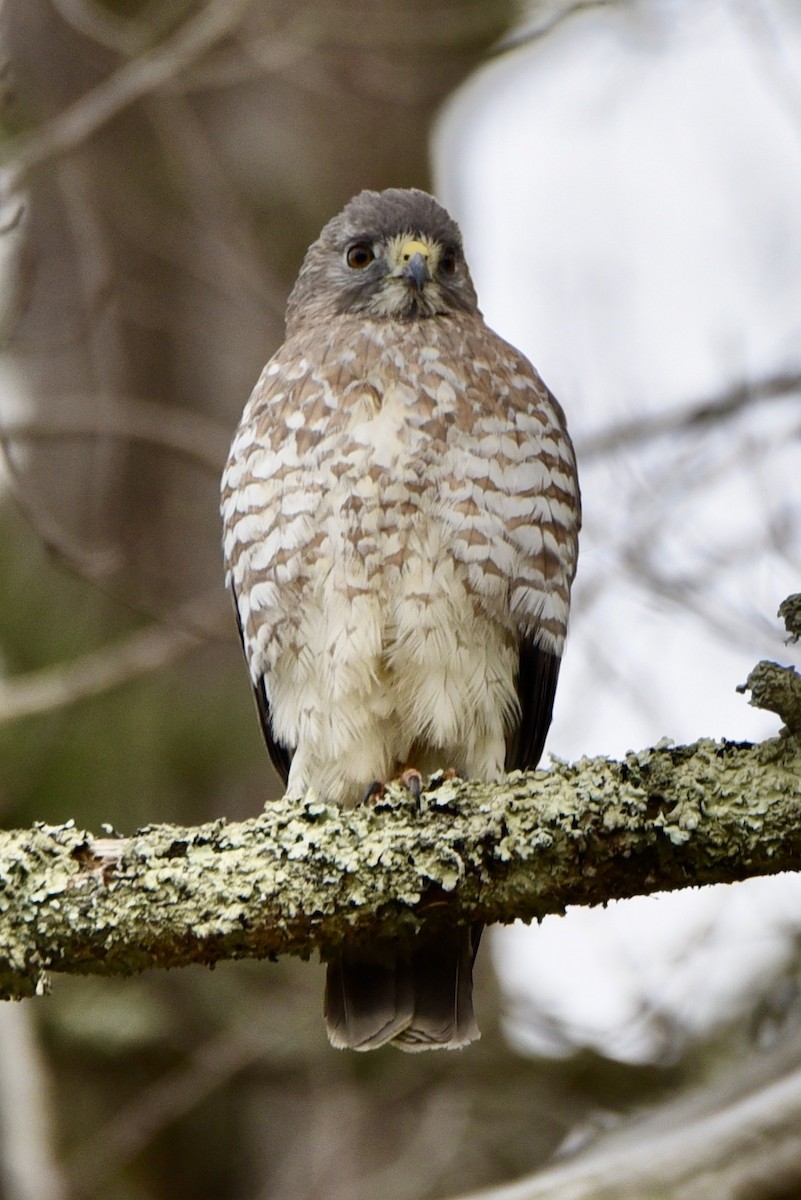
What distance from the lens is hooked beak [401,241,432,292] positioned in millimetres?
4324

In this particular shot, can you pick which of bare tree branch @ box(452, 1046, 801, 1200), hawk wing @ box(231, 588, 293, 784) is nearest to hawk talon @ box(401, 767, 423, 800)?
hawk wing @ box(231, 588, 293, 784)

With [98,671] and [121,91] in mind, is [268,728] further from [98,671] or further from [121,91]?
[121,91]

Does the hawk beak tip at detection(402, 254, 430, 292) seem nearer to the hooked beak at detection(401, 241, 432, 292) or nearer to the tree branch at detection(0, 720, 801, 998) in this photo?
the hooked beak at detection(401, 241, 432, 292)

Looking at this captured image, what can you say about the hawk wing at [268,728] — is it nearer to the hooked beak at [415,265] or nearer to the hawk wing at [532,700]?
the hawk wing at [532,700]

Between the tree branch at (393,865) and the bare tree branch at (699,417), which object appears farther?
the bare tree branch at (699,417)

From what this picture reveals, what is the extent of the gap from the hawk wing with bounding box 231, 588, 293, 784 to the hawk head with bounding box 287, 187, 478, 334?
97 centimetres


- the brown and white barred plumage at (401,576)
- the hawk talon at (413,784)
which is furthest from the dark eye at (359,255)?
the hawk talon at (413,784)

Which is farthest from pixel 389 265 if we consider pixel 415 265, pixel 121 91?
pixel 121 91

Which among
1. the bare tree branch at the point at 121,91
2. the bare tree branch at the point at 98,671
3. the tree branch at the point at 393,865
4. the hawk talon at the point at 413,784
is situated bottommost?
the tree branch at the point at 393,865

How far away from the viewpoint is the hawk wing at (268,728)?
4086 mm

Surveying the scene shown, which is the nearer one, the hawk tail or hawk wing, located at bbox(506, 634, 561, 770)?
the hawk tail

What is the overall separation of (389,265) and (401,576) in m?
1.21

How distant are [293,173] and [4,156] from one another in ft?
6.70

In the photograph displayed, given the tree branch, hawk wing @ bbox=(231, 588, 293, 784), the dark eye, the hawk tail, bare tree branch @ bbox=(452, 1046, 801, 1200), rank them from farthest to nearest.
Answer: the dark eye
hawk wing @ bbox=(231, 588, 293, 784)
the hawk tail
the tree branch
bare tree branch @ bbox=(452, 1046, 801, 1200)
